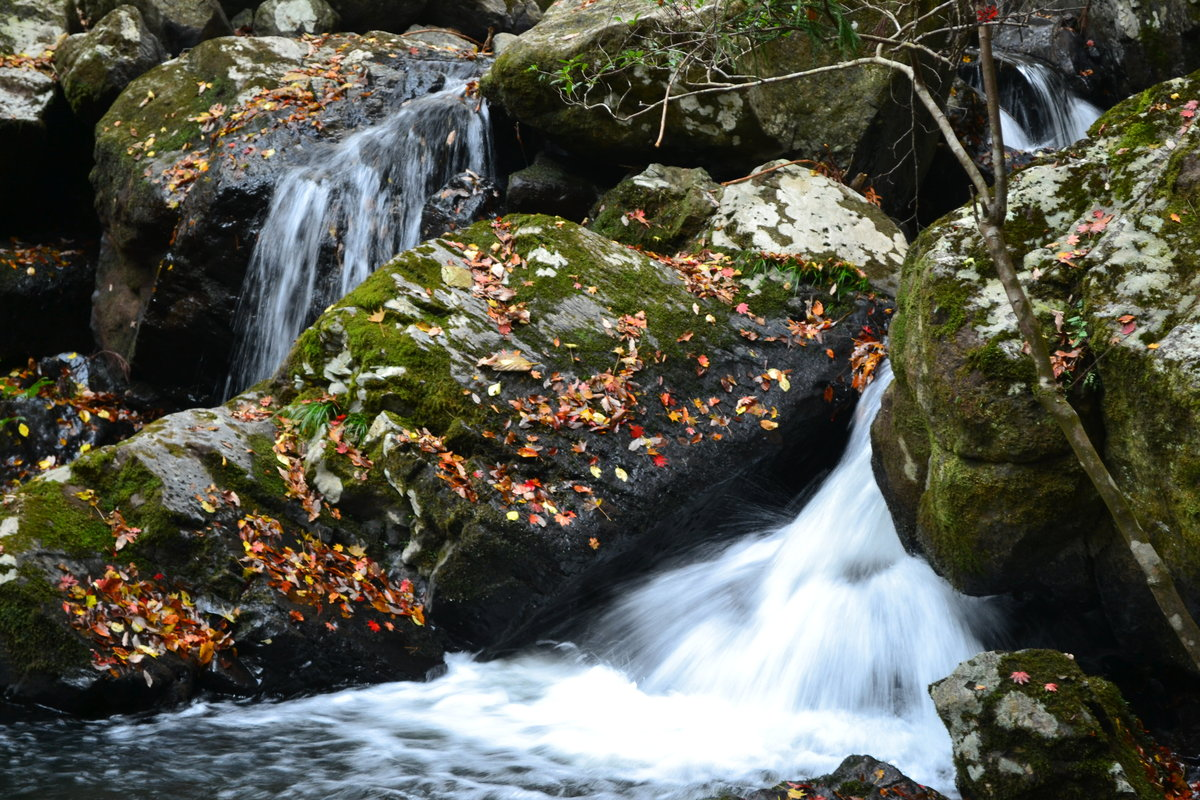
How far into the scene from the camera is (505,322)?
20.0 feet

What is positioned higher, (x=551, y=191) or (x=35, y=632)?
(x=551, y=191)

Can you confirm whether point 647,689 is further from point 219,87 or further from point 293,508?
point 219,87

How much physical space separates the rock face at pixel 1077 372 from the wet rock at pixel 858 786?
3.72 feet

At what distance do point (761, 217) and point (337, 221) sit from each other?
3.88 meters

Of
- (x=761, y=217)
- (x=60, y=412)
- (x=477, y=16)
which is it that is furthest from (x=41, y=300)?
(x=761, y=217)

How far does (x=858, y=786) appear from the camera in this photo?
12.5 ft

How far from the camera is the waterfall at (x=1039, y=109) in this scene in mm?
10516

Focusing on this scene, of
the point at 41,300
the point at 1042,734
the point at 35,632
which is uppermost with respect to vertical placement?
the point at 41,300

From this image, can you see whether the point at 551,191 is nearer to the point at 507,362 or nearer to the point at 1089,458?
the point at 507,362

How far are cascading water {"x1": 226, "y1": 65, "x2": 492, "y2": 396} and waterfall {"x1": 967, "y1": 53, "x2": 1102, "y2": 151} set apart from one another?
20.0ft

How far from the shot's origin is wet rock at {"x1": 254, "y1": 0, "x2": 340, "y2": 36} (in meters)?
13.0

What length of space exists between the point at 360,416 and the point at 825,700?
3.16 meters

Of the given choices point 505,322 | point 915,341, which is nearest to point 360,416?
point 505,322

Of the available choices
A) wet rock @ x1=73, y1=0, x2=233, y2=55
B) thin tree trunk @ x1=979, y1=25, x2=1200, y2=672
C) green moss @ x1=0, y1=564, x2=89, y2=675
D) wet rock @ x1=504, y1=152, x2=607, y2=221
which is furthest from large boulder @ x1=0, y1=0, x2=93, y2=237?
thin tree trunk @ x1=979, y1=25, x2=1200, y2=672
